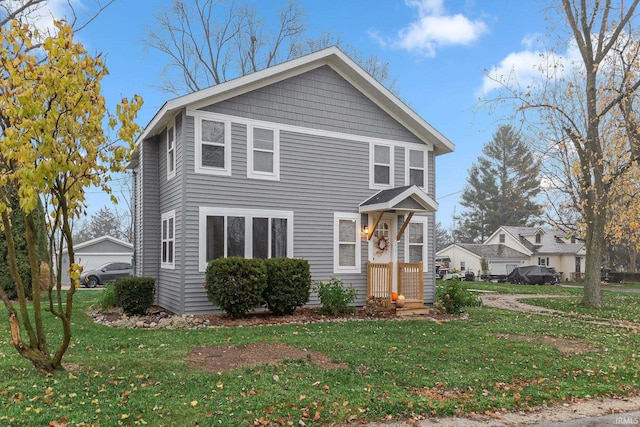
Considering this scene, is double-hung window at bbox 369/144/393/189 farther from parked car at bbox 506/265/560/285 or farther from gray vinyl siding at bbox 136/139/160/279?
parked car at bbox 506/265/560/285

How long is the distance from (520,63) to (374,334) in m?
10.4

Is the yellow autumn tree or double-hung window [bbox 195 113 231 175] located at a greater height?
double-hung window [bbox 195 113 231 175]

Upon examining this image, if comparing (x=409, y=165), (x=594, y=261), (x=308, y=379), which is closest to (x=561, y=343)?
(x=308, y=379)

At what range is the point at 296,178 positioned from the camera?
11992 mm

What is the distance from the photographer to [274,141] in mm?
11773

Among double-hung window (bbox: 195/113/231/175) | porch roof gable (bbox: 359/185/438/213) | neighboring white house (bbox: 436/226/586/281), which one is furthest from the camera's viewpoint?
neighboring white house (bbox: 436/226/586/281)

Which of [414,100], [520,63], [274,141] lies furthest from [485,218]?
[274,141]

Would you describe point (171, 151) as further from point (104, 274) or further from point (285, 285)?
point (104, 274)

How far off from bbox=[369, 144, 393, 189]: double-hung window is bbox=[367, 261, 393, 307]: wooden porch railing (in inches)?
92.2

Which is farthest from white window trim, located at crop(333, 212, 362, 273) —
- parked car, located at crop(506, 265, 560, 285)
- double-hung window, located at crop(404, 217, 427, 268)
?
parked car, located at crop(506, 265, 560, 285)

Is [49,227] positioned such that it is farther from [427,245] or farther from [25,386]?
[427,245]

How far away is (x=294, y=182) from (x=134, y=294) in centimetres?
477

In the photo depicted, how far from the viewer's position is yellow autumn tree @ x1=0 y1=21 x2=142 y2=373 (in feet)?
13.6

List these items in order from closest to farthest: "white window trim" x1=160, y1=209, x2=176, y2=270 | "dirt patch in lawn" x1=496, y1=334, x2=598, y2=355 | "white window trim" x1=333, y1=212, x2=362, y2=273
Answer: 1. "dirt patch in lawn" x1=496, y1=334, x2=598, y2=355
2. "white window trim" x1=160, y1=209, x2=176, y2=270
3. "white window trim" x1=333, y1=212, x2=362, y2=273
